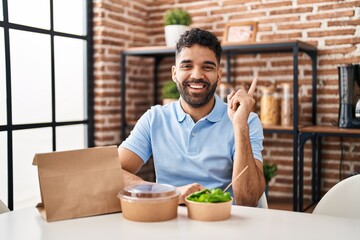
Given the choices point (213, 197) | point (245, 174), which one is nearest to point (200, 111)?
point (245, 174)

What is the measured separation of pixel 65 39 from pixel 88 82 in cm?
36

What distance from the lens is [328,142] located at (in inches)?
132

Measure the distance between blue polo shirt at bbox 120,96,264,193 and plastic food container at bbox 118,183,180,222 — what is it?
1.92 ft

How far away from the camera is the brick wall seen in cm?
327

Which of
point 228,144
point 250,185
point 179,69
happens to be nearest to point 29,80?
point 179,69

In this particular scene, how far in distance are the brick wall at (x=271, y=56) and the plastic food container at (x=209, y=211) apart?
2.20 meters

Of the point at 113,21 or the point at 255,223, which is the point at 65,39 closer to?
the point at 113,21

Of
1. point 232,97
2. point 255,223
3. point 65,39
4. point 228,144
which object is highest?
point 65,39

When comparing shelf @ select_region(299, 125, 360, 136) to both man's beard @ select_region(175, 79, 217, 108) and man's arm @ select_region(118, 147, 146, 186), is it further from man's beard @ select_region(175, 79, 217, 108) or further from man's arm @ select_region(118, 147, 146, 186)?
man's arm @ select_region(118, 147, 146, 186)

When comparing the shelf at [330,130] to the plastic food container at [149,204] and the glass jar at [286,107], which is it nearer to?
the glass jar at [286,107]

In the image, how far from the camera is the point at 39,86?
309 centimetres

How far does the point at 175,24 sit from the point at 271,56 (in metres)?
0.75

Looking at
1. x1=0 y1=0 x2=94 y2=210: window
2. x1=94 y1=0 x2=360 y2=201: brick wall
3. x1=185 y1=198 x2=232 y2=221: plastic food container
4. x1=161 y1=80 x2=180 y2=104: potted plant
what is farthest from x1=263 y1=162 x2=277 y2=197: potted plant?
x1=185 y1=198 x2=232 y2=221: plastic food container

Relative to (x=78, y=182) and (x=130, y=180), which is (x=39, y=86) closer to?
(x=130, y=180)
